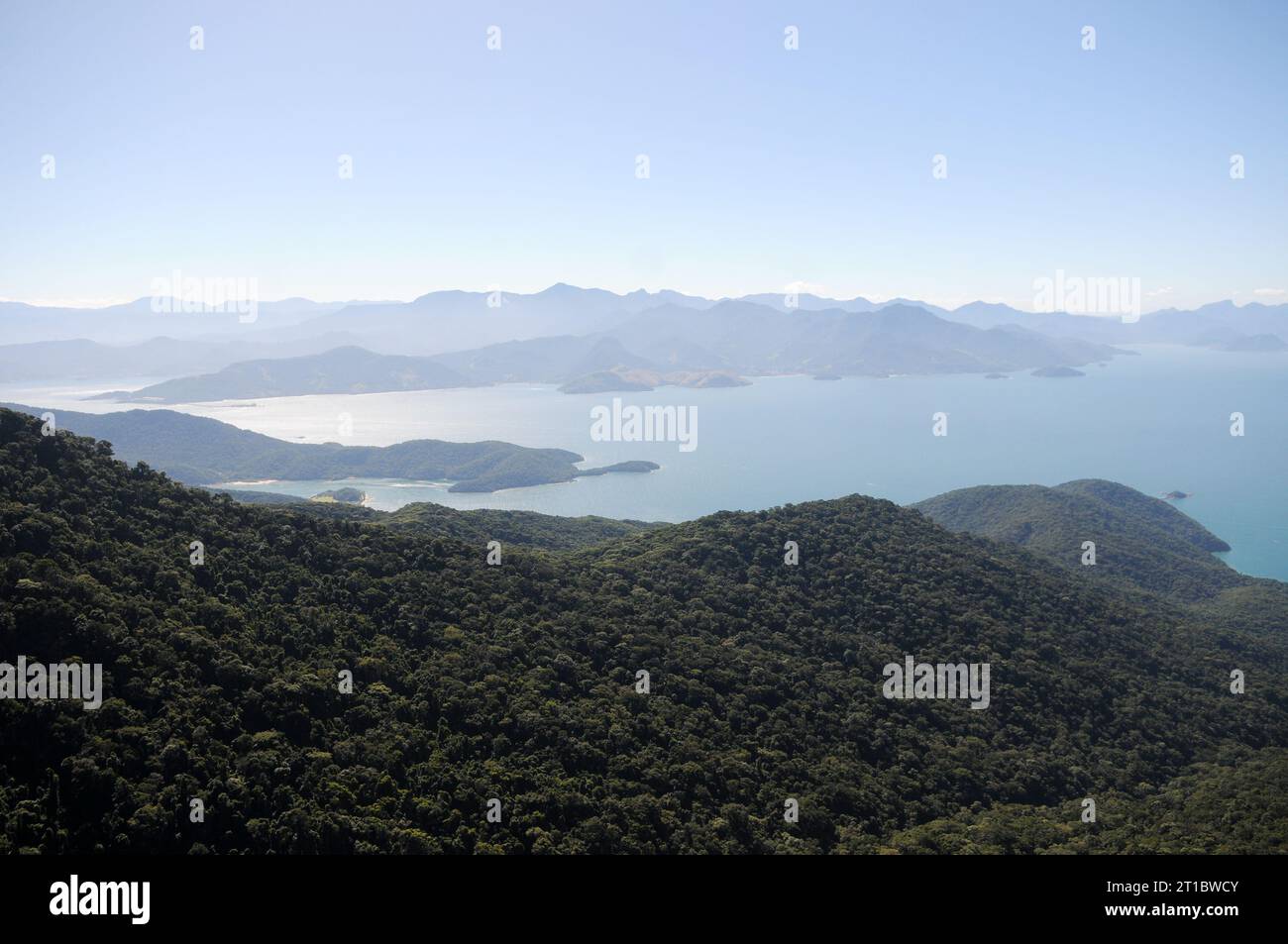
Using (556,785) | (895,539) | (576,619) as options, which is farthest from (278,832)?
(895,539)

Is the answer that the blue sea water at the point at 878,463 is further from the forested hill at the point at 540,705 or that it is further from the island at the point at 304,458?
the forested hill at the point at 540,705

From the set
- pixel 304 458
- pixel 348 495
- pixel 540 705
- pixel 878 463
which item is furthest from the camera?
pixel 878 463

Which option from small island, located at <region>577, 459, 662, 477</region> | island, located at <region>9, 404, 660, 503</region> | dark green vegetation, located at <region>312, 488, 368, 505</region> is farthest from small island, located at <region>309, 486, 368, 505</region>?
small island, located at <region>577, 459, 662, 477</region>

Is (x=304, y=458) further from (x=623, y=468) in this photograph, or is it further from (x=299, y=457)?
(x=623, y=468)

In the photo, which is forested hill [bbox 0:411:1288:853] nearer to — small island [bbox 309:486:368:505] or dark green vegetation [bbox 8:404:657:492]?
small island [bbox 309:486:368:505]

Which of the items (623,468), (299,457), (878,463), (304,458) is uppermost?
(299,457)

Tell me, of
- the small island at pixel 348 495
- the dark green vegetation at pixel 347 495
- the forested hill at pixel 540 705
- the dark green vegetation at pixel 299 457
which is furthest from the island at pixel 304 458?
the forested hill at pixel 540 705

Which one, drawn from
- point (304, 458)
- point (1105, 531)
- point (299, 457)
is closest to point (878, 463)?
point (1105, 531)
